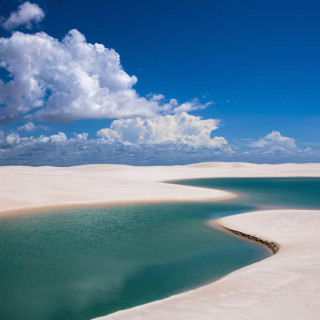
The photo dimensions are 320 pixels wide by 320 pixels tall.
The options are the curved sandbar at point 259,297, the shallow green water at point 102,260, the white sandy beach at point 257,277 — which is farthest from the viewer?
the shallow green water at point 102,260

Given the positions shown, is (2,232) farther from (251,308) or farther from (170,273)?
(251,308)

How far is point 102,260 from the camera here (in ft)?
43.2

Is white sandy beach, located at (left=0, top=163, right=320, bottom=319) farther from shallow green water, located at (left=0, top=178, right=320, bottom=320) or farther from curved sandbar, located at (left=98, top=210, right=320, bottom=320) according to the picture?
shallow green water, located at (left=0, top=178, right=320, bottom=320)

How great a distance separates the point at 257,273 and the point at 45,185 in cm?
3047

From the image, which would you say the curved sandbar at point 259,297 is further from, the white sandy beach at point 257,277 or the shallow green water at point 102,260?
the shallow green water at point 102,260

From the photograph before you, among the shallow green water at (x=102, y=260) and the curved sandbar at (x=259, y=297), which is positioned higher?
the curved sandbar at (x=259, y=297)

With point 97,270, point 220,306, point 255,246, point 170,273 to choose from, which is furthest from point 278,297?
point 255,246

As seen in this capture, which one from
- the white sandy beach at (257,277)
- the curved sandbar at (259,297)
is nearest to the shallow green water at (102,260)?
the white sandy beach at (257,277)

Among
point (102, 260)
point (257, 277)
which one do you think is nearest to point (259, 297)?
point (257, 277)

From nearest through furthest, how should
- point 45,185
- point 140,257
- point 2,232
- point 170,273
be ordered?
1. point 170,273
2. point 140,257
3. point 2,232
4. point 45,185

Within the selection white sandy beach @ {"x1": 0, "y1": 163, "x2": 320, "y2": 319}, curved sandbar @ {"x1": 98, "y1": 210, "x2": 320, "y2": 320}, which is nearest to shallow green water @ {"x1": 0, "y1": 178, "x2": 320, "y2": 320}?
white sandy beach @ {"x1": 0, "y1": 163, "x2": 320, "y2": 319}

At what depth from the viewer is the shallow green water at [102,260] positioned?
9.21 meters

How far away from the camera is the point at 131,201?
31266mm

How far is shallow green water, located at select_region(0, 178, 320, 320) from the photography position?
9211 millimetres
